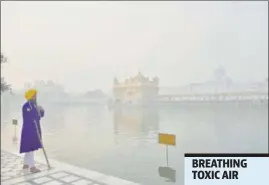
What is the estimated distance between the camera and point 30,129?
2.53m

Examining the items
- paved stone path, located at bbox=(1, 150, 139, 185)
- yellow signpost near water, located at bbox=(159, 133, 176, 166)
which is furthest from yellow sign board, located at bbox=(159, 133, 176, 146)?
paved stone path, located at bbox=(1, 150, 139, 185)

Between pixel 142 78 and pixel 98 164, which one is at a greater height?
pixel 142 78

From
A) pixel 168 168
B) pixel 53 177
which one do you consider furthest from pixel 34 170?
pixel 168 168

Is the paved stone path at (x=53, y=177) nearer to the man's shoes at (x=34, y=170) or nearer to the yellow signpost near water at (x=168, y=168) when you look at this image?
the man's shoes at (x=34, y=170)

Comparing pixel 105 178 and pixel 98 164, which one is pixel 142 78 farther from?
pixel 105 178

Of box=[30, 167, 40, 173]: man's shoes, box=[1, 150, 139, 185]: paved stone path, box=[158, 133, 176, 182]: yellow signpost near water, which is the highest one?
box=[158, 133, 176, 182]: yellow signpost near water

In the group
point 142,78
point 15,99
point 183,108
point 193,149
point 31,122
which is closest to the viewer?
point 31,122

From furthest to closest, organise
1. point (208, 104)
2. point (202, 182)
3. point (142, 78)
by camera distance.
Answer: point (208, 104)
point (142, 78)
point (202, 182)

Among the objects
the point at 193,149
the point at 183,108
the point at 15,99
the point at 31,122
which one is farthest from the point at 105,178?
the point at 183,108

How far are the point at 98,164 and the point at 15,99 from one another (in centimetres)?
111

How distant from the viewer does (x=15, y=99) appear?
2881 millimetres

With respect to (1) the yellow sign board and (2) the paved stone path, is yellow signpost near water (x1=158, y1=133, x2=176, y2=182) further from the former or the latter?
(2) the paved stone path

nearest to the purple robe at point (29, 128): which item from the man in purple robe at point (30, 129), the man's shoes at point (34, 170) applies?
the man in purple robe at point (30, 129)

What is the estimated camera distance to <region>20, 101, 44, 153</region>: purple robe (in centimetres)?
250
